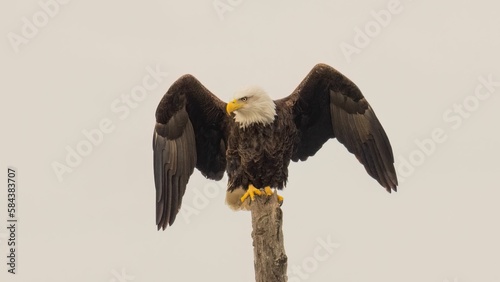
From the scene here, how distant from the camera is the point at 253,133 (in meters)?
9.16

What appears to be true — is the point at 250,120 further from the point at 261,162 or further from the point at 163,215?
the point at 163,215

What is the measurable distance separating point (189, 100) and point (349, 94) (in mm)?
1663

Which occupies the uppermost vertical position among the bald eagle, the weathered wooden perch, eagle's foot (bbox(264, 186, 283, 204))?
the bald eagle

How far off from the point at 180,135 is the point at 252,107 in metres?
0.88

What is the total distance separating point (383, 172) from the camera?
9.50 meters

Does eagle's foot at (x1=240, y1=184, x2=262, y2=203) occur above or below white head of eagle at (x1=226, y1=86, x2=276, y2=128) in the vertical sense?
below

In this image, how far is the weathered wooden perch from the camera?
27.1 ft

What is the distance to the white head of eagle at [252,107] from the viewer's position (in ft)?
29.6

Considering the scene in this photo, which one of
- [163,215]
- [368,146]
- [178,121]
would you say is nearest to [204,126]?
[178,121]

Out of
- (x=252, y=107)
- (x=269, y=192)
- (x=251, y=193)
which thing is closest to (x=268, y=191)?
(x=269, y=192)

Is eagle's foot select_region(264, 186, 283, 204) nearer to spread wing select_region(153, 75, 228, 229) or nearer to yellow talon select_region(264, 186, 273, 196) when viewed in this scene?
yellow talon select_region(264, 186, 273, 196)

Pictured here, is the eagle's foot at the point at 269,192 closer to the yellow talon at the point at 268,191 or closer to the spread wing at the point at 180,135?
the yellow talon at the point at 268,191

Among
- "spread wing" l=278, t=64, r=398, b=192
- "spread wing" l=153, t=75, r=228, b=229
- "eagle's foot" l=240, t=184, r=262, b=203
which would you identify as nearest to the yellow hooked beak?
"spread wing" l=153, t=75, r=228, b=229

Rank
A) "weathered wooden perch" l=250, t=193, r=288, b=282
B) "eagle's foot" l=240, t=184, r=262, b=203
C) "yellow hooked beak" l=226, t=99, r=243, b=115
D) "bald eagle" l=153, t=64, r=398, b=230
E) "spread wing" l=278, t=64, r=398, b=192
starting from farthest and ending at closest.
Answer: "spread wing" l=278, t=64, r=398, b=192
"bald eagle" l=153, t=64, r=398, b=230
"eagle's foot" l=240, t=184, r=262, b=203
"yellow hooked beak" l=226, t=99, r=243, b=115
"weathered wooden perch" l=250, t=193, r=288, b=282
